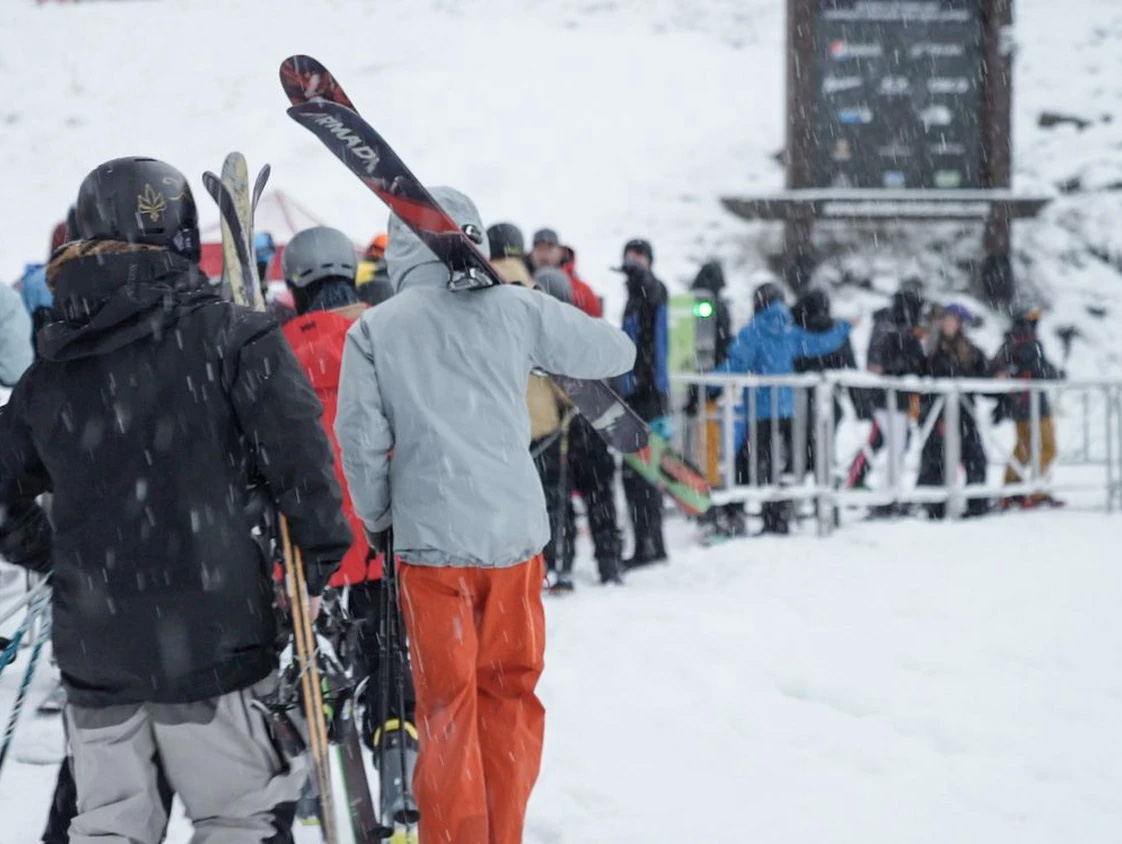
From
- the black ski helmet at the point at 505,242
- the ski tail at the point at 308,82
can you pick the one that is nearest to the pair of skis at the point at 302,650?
the ski tail at the point at 308,82

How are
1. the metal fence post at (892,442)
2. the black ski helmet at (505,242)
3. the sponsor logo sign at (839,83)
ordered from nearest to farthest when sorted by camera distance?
the black ski helmet at (505,242)
the metal fence post at (892,442)
the sponsor logo sign at (839,83)

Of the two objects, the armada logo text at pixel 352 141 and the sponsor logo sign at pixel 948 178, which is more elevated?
the sponsor logo sign at pixel 948 178

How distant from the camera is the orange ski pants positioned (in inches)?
133

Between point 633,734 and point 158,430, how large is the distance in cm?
295

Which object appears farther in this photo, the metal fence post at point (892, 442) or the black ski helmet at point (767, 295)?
the metal fence post at point (892, 442)

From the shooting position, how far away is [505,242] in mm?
6637

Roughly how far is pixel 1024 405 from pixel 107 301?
33.2 feet

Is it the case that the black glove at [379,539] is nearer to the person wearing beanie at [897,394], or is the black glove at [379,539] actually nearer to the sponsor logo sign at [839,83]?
the person wearing beanie at [897,394]

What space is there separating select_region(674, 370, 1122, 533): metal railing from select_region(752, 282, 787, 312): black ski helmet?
0.53 m

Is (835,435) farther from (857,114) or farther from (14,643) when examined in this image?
(14,643)

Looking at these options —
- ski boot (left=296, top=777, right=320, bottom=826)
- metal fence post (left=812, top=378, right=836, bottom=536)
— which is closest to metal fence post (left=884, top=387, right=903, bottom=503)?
metal fence post (left=812, top=378, right=836, bottom=536)

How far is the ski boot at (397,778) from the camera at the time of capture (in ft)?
12.1

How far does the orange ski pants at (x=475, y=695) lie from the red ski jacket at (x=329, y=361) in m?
0.47

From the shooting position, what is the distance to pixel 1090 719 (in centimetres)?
512
